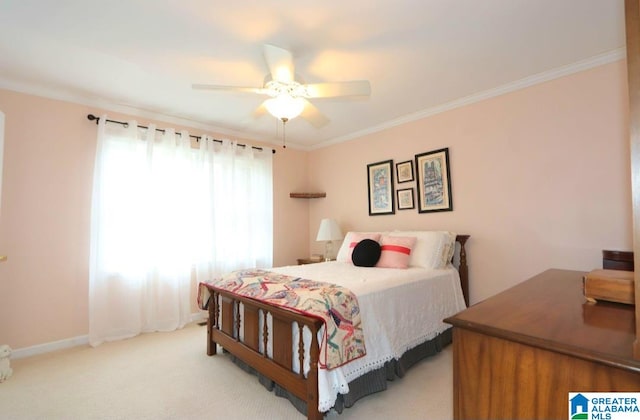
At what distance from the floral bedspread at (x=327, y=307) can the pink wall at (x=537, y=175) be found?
186 centimetres

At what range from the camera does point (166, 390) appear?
2.07 metres

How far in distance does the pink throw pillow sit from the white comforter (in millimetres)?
111

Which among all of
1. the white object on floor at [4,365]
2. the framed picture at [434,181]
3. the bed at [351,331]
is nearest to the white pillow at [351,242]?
the bed at [351,331]

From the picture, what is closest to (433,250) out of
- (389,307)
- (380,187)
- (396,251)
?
(396,251)

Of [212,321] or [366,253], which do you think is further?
[366,253]

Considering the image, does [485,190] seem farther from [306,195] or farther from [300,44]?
[306,195]

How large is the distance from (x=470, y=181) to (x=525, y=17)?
1.54 meters

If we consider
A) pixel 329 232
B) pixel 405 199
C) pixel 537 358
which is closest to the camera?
pixel 537 358

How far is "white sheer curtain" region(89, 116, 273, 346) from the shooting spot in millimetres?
3008

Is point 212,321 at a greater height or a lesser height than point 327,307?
lesser

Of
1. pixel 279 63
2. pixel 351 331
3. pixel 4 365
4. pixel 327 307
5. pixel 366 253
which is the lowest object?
pixel 4 365

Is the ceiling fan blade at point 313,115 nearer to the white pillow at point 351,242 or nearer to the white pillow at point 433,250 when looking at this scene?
the white pillow at point 351,242

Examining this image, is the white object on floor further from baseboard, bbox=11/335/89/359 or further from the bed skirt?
the bed skirt

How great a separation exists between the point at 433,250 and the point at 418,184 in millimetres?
930
